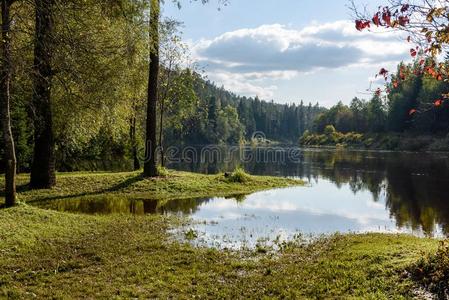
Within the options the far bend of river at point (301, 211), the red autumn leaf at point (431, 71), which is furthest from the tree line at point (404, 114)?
the red autumn leaf at point (431, 71)

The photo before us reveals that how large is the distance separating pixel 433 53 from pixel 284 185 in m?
23.7

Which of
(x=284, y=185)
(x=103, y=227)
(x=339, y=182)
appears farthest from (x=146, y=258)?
(x=339, y=182)

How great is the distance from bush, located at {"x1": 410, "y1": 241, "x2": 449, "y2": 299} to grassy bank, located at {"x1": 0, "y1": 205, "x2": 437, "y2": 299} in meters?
0.25

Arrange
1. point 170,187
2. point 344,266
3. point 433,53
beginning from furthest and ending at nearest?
point 170,187 → point 344,266 → point 433,53

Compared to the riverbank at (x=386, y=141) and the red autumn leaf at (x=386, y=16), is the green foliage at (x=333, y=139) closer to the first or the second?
the riverbank at (x=386, y=141)

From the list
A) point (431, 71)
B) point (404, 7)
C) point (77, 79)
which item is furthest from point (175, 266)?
point (404, 7)

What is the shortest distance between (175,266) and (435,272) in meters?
5.31

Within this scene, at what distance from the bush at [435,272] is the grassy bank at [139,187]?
1487 centimetres

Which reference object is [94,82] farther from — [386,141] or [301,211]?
[386,141]

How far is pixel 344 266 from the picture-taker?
9.53 m

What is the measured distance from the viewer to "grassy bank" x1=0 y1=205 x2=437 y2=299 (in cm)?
829

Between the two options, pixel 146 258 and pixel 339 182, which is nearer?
pixel 146 258

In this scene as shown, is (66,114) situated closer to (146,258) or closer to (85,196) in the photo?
(85,196)

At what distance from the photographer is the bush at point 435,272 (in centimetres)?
751
